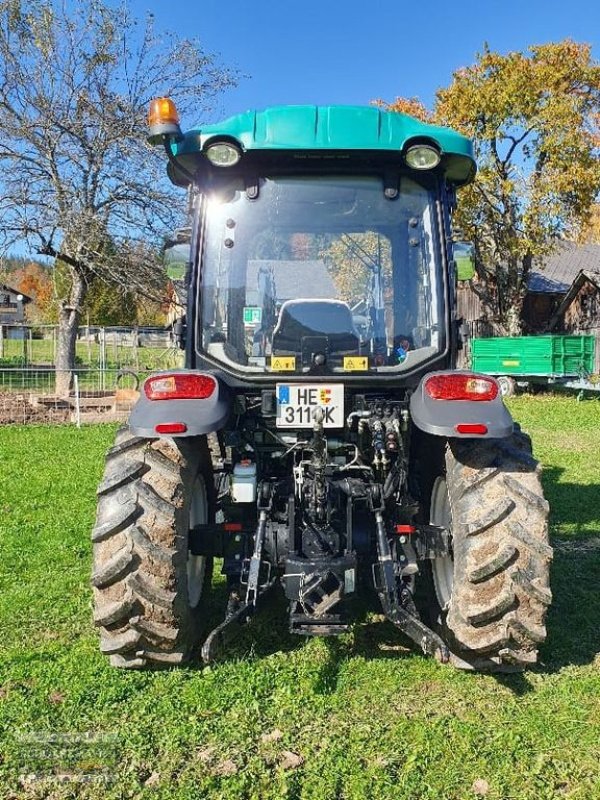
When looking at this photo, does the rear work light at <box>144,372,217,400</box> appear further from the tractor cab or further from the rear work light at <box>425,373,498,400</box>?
the rear work light at <box>425,373,498,400</box>

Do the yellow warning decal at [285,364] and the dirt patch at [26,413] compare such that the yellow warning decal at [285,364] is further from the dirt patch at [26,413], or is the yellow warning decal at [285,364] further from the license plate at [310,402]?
the dirt patch at [26,413]

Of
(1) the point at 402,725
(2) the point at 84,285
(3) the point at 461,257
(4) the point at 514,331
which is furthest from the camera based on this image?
(4) the point at 514,331

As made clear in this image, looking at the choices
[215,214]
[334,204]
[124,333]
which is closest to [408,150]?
[334,204]

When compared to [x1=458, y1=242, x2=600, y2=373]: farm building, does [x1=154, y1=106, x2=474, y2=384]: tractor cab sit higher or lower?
lower

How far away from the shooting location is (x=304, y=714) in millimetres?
3291

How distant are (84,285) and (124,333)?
555cm

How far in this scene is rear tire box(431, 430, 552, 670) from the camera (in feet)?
10.9

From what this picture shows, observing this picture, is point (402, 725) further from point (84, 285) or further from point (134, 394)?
point (84, 285)

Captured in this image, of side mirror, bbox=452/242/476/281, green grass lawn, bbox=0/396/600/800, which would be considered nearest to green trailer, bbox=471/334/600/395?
side mirror, bbox=452/242/476/281

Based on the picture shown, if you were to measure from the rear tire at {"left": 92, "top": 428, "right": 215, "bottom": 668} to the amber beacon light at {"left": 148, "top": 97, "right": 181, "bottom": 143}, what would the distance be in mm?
1495

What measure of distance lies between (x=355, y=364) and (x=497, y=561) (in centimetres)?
119

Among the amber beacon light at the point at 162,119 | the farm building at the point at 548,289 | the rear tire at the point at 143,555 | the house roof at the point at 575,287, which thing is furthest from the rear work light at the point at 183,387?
the farm building at the point at 548,289

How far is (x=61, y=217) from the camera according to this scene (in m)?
17.8

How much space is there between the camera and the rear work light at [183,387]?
139 inches
